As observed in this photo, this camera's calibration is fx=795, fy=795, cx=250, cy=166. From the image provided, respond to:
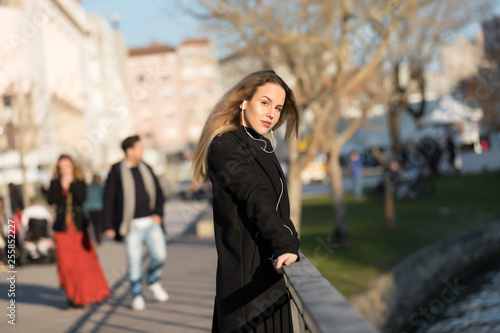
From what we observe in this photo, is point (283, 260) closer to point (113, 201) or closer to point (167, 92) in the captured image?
point (113, 201)

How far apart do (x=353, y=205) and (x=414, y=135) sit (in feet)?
65.7

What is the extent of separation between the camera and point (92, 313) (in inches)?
349

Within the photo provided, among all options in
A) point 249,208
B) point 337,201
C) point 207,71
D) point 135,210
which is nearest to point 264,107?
point 249,208

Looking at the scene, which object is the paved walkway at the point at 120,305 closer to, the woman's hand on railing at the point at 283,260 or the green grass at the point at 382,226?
the green grass at the point at 382,226

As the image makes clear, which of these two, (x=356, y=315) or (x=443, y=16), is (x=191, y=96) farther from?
(x=356, y=315)

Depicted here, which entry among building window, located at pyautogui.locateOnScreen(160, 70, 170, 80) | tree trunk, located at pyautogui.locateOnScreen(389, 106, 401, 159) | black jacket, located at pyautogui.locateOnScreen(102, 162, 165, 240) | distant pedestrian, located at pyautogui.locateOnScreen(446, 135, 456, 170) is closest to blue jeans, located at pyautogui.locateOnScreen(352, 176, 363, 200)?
tree trunk, located at pyautogui.locateOnScreen(389, 106, 401, 159)

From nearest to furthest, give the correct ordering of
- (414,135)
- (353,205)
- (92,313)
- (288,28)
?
(92,313) < (288,28) < (353,205) < (414,135)

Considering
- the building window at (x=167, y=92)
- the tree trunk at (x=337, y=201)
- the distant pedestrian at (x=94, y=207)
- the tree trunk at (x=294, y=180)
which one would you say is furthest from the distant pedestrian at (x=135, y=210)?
the building window at (x=167, y=92)

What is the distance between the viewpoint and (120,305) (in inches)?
366

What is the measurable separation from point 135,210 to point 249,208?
5.58 m

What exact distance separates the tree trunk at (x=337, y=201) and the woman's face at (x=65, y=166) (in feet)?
28.0

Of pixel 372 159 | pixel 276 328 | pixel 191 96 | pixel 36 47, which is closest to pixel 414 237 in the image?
pixel 276 328

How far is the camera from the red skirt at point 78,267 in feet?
30.3

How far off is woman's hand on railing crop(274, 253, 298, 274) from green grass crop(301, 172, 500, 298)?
9088 mm
